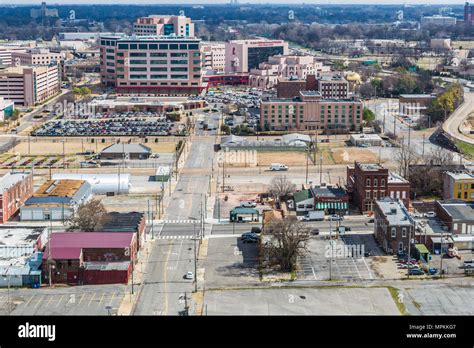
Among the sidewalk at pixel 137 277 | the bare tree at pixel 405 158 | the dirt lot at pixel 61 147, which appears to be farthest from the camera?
the dirt lot at pixel 61 147

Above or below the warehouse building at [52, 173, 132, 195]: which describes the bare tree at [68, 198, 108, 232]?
above

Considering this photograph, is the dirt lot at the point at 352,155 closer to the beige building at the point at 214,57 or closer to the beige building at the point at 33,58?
the beige building at the point at 214,57

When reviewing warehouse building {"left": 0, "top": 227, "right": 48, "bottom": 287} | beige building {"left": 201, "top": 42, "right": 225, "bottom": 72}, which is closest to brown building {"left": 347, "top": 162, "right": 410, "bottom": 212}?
warehouse building {"left": 0, "top": 227, "right": 48, "bottom": 287}

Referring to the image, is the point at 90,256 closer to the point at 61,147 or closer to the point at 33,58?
the point at 61,147

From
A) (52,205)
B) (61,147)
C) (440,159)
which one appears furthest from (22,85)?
(440,159)

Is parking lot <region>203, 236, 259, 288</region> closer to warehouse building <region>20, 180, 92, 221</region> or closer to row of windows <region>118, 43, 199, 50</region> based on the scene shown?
warehouse building <region>20, 180, 92, 221</region>

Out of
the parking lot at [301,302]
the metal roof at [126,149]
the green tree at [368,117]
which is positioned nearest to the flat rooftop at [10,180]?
the metal roof at [126,149]
